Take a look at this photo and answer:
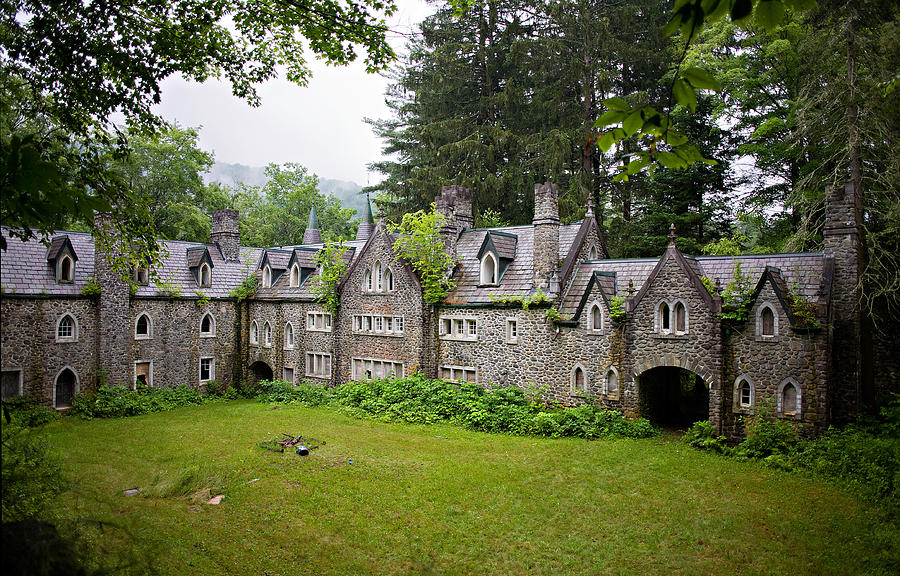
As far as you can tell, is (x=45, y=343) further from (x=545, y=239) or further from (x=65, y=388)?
(x=545, y=239)

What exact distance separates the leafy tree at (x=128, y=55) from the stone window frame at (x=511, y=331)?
45.3ft

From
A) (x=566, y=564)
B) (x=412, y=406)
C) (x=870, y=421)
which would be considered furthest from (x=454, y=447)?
(x=870, y=421)

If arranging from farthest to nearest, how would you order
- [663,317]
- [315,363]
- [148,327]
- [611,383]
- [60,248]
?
[315,363] < [148,327] < [60,248] < [611,383] < [663,317]

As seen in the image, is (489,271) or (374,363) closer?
(489,271)

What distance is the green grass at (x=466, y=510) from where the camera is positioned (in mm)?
10281

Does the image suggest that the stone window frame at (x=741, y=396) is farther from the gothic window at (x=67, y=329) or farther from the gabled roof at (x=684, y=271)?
the gothic window at (x=67, y=329)

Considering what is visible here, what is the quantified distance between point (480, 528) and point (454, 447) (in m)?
6.15

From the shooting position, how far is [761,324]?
16641 mm

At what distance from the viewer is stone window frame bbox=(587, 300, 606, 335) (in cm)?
1958

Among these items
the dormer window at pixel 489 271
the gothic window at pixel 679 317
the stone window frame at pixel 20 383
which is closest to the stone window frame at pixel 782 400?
the gothic window at pixel 679 317

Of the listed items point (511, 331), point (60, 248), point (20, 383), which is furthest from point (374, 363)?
point (20, 383)

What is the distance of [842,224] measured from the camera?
16750mm

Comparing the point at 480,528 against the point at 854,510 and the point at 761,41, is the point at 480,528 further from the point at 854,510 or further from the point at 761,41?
the point at 761,41

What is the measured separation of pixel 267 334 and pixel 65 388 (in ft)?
31.0
